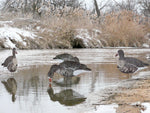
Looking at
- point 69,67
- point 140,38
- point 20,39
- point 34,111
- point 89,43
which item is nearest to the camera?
point 34,111

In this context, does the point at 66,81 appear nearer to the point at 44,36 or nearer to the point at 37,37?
the point at 37,37

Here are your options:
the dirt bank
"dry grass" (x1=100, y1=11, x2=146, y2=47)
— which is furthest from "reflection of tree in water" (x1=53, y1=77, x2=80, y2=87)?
"dry grass" (x1=100, y1=11, x2=146, y2=47)

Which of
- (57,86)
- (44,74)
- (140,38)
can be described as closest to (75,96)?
(57,86)

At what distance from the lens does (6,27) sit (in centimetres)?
2388

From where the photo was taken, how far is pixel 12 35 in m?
22.6

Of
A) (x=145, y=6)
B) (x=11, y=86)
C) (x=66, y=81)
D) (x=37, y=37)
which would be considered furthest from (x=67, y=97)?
(x=145, y=6)

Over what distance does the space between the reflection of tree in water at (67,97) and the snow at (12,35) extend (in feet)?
51.5

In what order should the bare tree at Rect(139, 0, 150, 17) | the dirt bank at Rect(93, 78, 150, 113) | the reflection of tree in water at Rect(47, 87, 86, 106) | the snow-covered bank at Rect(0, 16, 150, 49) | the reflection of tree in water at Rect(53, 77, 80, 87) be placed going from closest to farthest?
the dirt bank at Rect(93, 78, 150, 113) → the reflection of tree in water at Rect(47, 87, 86, 106) → the reflection of tree in water at Rect(53, 77, 80, 87) → the snow-covered bank at Rect(0, 16, 150, 49) → the bare tree at Rect(139, 0, 150, 17)

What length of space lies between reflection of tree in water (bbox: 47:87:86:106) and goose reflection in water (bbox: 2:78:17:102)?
72 cm

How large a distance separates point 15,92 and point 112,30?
20.5m

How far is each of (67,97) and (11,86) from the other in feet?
5.79

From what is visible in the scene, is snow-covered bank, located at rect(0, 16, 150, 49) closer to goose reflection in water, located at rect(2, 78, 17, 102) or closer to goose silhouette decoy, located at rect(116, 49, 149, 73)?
goose reflection in water, located at rect(2, 78, 17, 102)

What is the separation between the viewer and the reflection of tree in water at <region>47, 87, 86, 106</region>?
214 inches

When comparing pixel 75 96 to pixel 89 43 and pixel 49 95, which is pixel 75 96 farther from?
pixel 89 43
